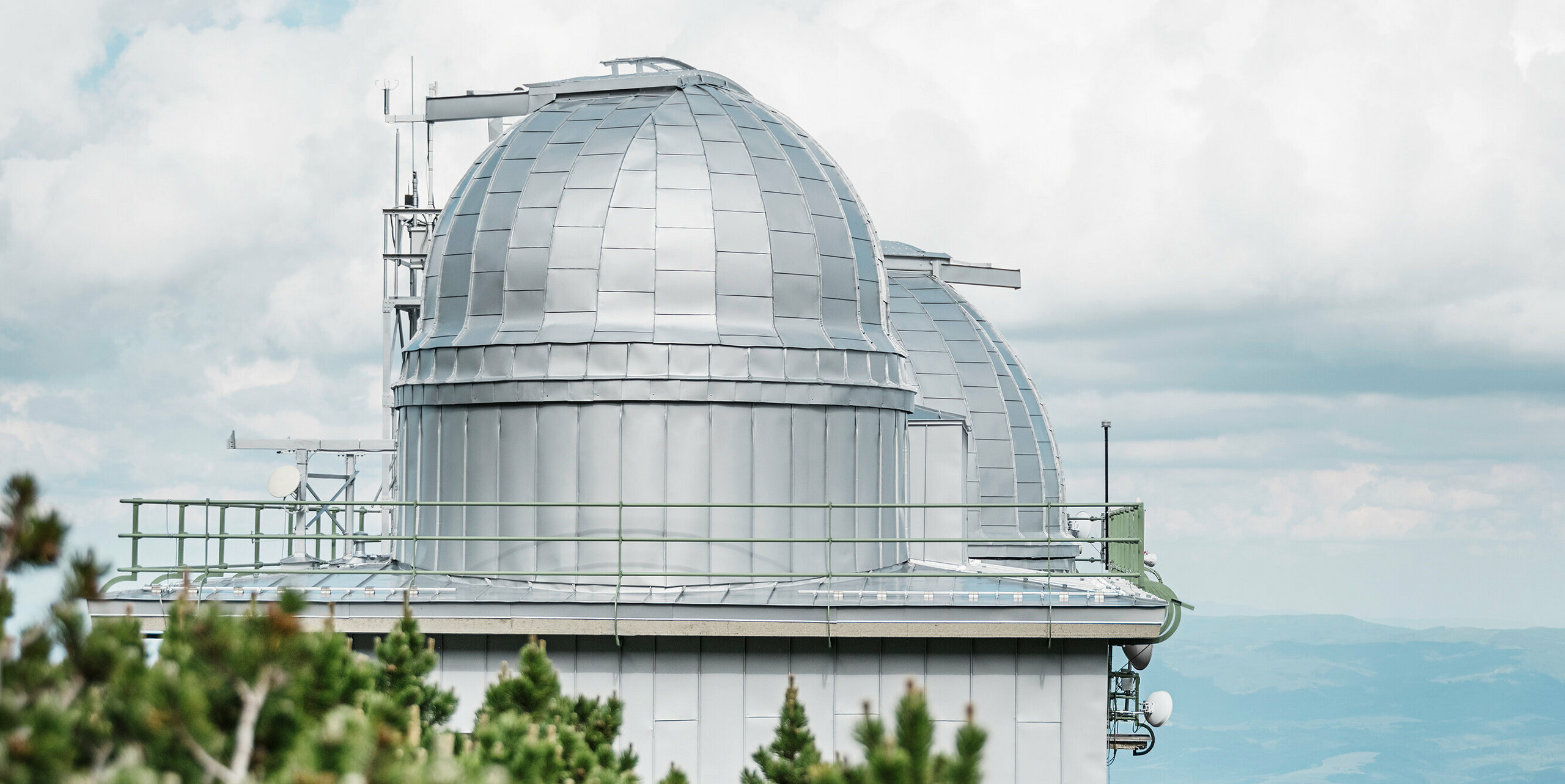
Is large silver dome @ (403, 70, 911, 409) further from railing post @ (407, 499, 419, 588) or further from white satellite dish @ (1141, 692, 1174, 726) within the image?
white satellite dish @ (1141, 692, 1174, 726)

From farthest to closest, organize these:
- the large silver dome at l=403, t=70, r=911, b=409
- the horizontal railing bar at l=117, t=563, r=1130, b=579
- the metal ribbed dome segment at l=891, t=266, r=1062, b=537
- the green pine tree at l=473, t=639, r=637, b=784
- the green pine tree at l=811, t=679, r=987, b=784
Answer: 1. the metal ribbed dome segment at l=891, t=266, r=1062, b=537
2. the large silver dome at l=403, t=70, r=911, b=409
3. the horizontal railing bar at l=117, t=563, r=1130, b=579
4. the green pine tree at l=473, t=639, r=637, b=784
5. the green pine tree at l=811, t=679, r=987, b=784

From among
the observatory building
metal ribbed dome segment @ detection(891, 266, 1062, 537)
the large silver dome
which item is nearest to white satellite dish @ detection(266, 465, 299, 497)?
the observatory building

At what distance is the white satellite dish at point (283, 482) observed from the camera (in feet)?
72.4

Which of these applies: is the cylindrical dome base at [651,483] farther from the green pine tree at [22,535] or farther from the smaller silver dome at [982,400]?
the smaller silver dome at [982,400]

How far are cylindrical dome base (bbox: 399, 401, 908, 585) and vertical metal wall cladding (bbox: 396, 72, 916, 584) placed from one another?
0.03 meters

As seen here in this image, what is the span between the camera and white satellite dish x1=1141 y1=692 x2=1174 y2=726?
84.1 ft

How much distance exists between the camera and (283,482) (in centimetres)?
2222

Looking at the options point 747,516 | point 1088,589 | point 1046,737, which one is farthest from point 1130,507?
point 747,516

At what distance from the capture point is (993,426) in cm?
3028

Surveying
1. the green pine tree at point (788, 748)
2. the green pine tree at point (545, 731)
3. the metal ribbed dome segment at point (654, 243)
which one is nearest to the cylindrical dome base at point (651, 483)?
the metal ribbed dome segment at point (654, 243)

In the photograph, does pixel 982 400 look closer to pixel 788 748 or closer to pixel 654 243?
pixel 654 243

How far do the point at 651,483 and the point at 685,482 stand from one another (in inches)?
15.9

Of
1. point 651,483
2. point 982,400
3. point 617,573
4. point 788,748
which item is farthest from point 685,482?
point 982,400

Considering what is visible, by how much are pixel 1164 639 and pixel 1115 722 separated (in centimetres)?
1289
